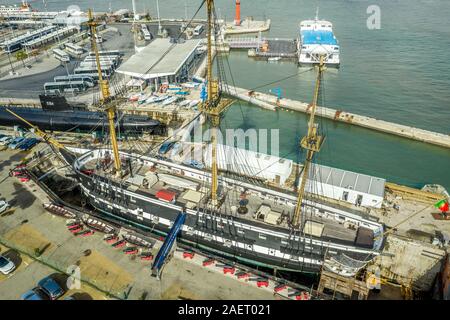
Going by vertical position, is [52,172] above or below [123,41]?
below

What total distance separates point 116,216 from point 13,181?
11317 millimetres

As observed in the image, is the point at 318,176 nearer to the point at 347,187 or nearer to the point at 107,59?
the point at 347,187

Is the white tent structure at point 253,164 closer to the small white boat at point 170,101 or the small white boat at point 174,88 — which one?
the small white boat at point 170,101

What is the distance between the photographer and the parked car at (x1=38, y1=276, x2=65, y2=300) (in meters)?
21.8

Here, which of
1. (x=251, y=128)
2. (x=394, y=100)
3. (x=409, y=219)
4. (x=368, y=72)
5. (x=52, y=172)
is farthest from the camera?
(x=368, y=72)

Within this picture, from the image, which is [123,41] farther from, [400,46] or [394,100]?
[400,46]

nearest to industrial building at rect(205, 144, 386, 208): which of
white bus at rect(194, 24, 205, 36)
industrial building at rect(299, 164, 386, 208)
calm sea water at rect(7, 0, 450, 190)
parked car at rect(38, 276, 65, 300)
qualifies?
industrial building at rect(299, 164, 386, 208)

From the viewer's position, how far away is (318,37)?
243 ft

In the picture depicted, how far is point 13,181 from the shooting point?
113 feet

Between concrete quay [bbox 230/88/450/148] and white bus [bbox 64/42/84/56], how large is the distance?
36358 millimetres

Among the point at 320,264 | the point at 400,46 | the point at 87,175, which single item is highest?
the point at 400,46
